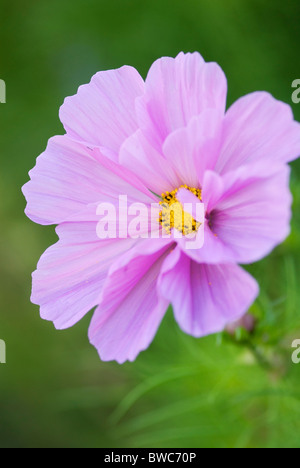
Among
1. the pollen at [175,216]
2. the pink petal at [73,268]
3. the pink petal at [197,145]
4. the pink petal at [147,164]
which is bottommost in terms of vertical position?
the pink petal at [73,268]

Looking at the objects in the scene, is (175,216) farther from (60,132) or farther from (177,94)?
(60,132)

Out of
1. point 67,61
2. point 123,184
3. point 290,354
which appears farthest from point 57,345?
point 123,184

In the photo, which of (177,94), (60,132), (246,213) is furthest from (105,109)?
(60,132)

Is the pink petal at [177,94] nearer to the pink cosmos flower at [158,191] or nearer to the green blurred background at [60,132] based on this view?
the pink cosmos flower at [158,191]

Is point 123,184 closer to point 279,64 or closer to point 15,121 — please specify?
point 279,64

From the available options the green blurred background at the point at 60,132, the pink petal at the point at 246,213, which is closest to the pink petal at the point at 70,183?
the pink petal at the point at 246,213

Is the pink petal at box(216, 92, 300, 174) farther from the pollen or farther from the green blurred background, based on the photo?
the green blurred background
